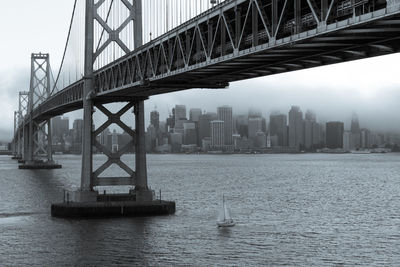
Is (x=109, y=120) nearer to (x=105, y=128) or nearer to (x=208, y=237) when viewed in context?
(x=105, y=128)

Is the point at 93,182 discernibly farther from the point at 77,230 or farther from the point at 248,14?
the point at 248,14

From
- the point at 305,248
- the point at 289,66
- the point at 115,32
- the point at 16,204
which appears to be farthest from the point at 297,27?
the point at 16,204

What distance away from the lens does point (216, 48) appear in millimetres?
24922

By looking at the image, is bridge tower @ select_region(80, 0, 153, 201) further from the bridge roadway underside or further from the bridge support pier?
the bridge roadway underside

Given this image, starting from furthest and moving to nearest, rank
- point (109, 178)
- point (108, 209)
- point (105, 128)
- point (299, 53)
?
point (105, 128) < point (109, 178) < point (108, 209) < point (299, 53)

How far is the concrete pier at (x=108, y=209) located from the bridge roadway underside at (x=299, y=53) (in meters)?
8.31

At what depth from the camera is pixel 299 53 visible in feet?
71.2

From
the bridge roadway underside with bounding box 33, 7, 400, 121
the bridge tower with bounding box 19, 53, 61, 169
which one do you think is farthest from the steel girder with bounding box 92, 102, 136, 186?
the bridge tower with bounding box 19, 53, 61, 169

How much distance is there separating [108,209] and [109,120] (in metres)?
6.04

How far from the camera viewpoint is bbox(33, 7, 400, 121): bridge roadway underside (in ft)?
56.1

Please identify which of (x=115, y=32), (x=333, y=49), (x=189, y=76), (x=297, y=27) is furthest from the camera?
(x=115, y=32)

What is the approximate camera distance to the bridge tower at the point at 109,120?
40719mm

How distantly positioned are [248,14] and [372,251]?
44.3ft

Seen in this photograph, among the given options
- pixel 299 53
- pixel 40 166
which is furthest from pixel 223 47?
pixel 40 166
